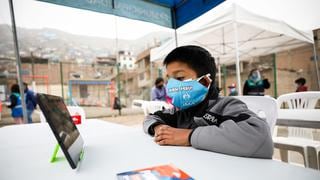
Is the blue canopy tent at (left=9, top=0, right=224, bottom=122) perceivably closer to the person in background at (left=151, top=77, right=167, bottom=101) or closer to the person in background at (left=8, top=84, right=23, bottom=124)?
the person in background at (left=151, top=77, right=167, bottom=101)

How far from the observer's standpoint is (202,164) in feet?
1.85

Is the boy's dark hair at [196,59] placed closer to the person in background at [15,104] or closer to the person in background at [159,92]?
the person in background at [159,92]

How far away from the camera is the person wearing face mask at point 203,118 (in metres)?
0.62

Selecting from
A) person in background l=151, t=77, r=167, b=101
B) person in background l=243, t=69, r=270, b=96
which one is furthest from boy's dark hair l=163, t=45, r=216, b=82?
person in background l=243, t=69, r=270, b=96

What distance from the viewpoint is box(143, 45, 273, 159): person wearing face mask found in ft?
2.05

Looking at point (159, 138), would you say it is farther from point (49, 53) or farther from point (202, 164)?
point (49, 53)

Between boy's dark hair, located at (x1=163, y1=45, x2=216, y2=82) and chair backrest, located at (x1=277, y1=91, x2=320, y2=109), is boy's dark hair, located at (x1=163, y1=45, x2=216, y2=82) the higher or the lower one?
the higher one

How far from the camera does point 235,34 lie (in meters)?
3.58

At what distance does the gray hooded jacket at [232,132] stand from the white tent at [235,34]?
5.90ft

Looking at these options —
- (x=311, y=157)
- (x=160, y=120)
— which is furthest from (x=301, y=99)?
(x=160, y=120)

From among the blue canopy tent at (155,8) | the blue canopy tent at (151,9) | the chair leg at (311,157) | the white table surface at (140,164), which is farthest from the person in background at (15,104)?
the chair leg at (311,157)

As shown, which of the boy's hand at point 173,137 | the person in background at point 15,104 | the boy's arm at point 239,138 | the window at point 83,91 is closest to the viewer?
the boy's arm at point 239,138

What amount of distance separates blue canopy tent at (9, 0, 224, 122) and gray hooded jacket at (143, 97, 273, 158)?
171cm

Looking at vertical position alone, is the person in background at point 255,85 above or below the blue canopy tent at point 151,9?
below
